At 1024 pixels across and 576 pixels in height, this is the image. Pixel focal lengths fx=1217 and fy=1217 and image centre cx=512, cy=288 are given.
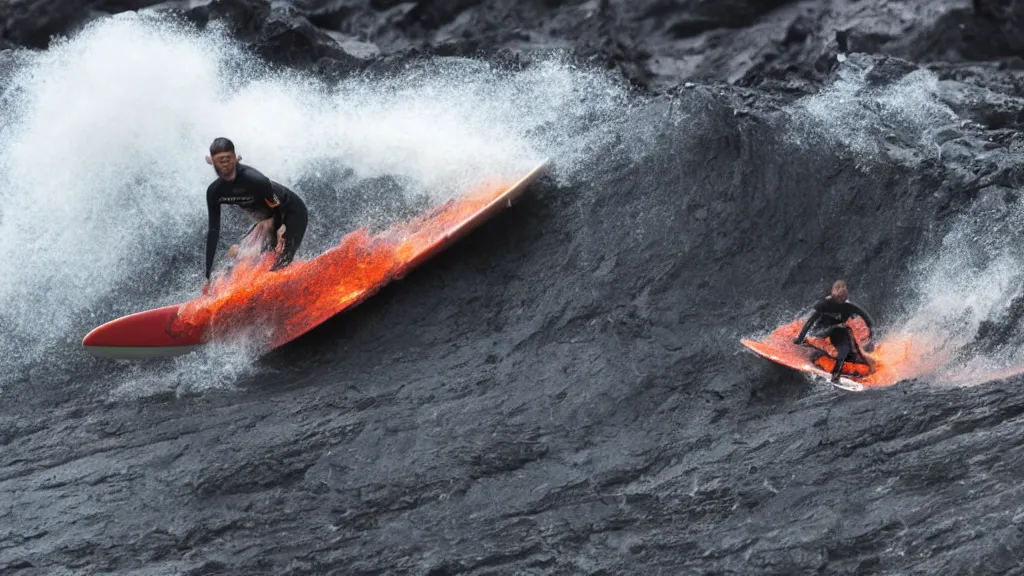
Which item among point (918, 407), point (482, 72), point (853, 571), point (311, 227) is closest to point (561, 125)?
point (482, 72)

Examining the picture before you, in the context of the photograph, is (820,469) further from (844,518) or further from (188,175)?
(188,175)

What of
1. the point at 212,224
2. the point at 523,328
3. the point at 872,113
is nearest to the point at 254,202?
the point at 212,224

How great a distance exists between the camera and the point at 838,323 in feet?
30.5

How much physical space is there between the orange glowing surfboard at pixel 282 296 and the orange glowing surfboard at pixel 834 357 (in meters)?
2.85

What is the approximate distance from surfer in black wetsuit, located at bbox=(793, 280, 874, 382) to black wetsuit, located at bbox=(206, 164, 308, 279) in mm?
4374

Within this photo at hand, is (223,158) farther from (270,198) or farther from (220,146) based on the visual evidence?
(270,198)

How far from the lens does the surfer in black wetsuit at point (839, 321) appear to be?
9.19 m

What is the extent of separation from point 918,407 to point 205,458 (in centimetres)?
534

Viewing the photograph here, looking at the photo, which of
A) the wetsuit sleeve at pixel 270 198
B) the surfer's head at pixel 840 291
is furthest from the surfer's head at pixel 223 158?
the surfer's head at pixel 840 291

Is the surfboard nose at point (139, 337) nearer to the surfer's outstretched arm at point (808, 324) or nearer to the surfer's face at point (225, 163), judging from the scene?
the surfer's face at point (225, 163)

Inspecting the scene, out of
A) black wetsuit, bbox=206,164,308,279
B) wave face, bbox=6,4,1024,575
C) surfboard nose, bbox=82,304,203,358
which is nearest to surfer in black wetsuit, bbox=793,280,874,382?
wave face, bbox=6,4,1024,575

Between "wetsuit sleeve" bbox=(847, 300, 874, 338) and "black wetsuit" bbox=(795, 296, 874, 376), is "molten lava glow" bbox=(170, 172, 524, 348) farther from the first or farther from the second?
"wetsuit sleeve" bbox=(847, 300, 874, 338)

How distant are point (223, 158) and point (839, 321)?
197 inches

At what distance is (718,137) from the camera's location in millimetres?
11336
